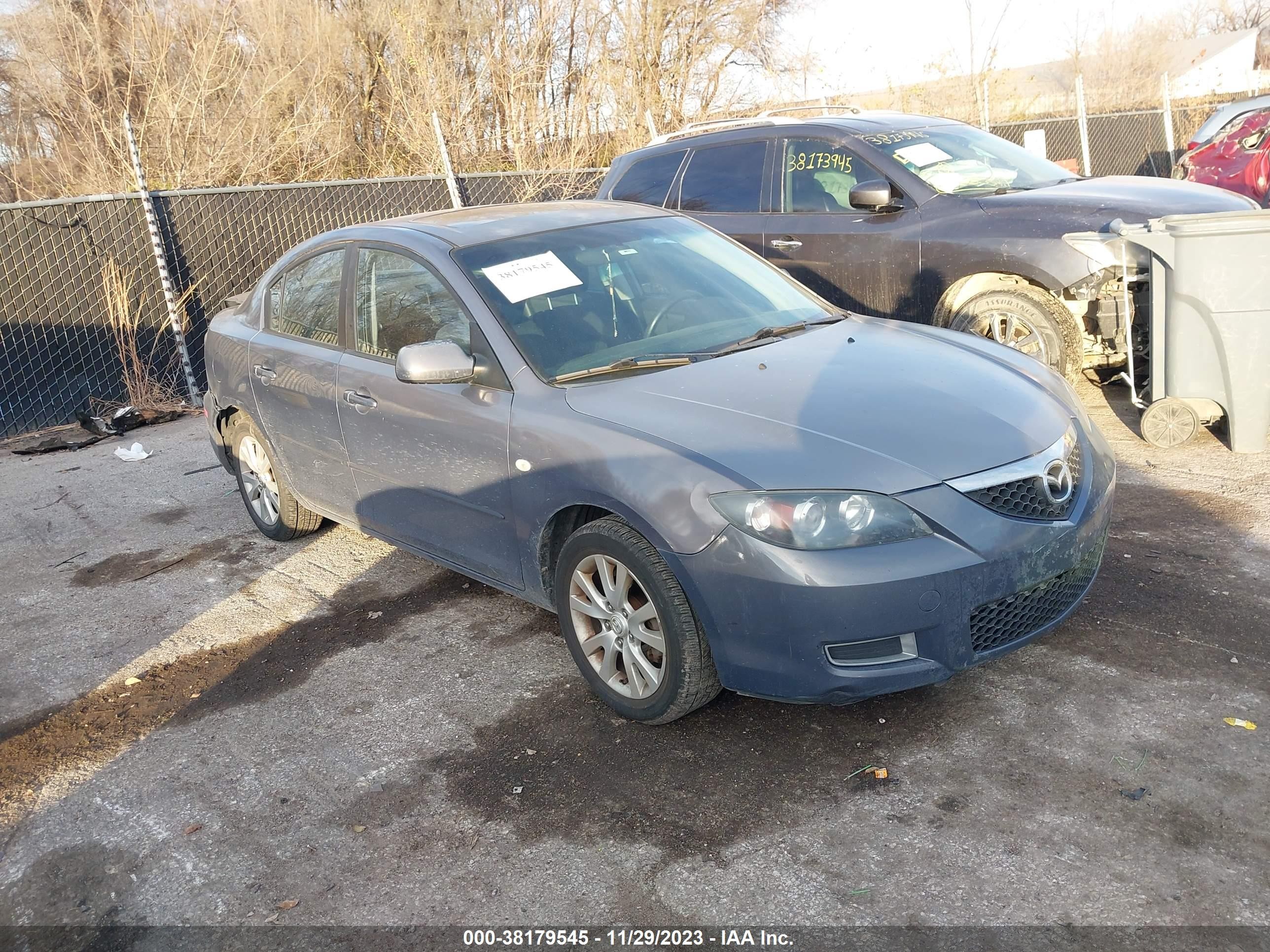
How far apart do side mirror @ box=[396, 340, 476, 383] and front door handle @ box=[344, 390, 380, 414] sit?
2.05ft

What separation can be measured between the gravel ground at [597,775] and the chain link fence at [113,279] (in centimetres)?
543

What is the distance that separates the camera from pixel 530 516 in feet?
12.8

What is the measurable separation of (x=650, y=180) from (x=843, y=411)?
200 inches

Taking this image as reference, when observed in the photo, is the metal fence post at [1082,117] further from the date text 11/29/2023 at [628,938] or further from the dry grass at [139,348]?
the date text 11/29/2023 at [628,938]

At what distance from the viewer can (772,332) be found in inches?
171

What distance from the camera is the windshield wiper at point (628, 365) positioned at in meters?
3.92

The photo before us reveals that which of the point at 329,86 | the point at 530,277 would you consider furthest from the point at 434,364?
the point at 329,86

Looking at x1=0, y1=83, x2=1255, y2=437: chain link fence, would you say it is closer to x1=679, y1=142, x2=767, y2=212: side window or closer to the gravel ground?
x1=679, y1=142, x2=767, y2=212: side window

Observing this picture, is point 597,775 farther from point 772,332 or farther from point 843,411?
point 772,332

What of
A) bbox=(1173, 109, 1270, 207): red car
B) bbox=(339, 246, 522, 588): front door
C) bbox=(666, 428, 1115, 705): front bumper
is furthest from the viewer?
bbox=(1173, 109, 1270, 207): red car

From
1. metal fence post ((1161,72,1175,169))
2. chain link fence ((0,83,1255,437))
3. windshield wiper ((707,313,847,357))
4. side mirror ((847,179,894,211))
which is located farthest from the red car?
windshield wiper ((707,313,847,357))

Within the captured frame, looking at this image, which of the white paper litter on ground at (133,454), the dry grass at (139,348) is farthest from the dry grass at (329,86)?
the white paper litter on ground at (133,454)

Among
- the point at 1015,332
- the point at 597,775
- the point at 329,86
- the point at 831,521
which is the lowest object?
the point at 597,775

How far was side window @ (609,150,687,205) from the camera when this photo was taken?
316 inches
